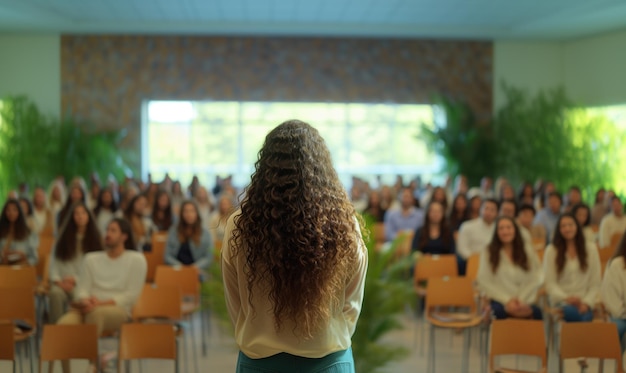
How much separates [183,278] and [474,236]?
11.4 feet

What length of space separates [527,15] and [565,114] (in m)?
2.89

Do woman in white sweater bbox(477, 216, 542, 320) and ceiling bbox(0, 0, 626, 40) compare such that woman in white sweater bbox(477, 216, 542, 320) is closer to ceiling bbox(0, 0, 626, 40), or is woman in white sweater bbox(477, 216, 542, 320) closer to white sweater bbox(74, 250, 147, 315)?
white sweater bbox(74, 250, 147, 315)

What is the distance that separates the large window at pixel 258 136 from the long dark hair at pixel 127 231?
1229 centimetres

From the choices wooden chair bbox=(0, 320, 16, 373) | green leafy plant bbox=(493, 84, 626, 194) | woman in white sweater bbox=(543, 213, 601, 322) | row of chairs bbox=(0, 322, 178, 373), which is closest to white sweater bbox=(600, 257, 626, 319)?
woman in white sweater bbox=(543, 213, 601, 322)

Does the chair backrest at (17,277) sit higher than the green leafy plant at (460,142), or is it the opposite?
the green leafy plant at (460,142)

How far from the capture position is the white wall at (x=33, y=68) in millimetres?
18609

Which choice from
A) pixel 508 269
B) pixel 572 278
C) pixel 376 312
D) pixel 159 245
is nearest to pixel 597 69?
pixel 572 278

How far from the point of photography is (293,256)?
2725 millimetres

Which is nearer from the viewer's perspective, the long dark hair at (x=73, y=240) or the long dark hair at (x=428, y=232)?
the long dark hair at (x=73, y=240)

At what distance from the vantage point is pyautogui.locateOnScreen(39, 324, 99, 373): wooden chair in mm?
5199

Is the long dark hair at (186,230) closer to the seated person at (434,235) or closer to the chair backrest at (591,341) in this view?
the seated person at (434,235)

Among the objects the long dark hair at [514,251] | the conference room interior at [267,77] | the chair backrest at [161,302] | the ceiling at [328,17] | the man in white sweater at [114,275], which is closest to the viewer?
the chair backrest at [161,302]

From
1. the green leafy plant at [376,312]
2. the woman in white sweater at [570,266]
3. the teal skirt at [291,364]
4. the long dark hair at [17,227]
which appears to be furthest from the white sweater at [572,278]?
the long dark hair at [17,227]

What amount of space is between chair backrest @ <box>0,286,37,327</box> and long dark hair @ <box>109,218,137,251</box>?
899 mm
